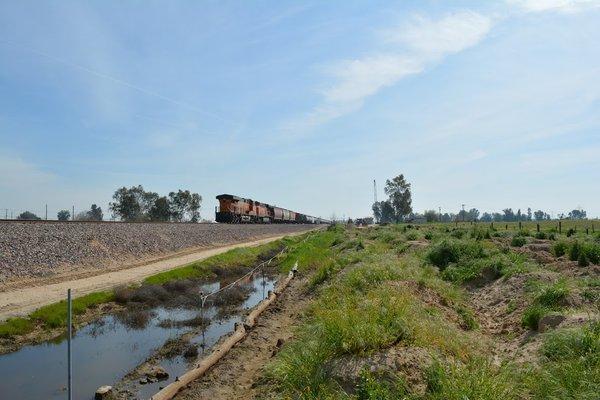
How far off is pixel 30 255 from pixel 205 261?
382 inches

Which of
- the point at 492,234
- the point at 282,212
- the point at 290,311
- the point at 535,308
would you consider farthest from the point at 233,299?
the point at 282,212

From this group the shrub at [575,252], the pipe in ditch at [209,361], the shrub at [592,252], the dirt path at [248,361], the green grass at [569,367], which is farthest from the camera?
the shrub at [575,252]

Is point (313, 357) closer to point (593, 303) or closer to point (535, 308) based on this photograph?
point (535, 308)

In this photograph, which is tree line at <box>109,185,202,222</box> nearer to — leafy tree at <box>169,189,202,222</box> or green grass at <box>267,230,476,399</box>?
leafy tree at <box>169,189,202,222</box>

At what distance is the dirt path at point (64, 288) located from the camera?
14820 millimetres

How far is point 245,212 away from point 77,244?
125 feet

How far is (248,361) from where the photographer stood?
9.69m

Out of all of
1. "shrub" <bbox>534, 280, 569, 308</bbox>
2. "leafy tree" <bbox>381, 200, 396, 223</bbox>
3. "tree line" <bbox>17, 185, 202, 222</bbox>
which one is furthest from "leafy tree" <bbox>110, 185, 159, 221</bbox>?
"shrub" <bbox>534, 280, 569, 308</bbox>

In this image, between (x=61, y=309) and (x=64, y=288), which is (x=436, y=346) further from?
(x=64, y=288)

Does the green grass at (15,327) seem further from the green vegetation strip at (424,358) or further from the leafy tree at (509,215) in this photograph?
the leafy tree at (509,215)

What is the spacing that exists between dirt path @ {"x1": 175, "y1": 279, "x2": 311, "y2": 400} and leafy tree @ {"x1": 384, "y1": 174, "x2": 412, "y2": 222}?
315 feet

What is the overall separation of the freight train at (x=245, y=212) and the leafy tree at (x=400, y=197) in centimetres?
3010

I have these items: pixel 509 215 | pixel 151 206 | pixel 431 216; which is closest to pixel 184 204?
pixel 151 206

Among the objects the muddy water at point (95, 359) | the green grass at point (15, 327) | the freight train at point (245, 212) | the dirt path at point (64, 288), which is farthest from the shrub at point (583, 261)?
the freight train at point (245, 212)
